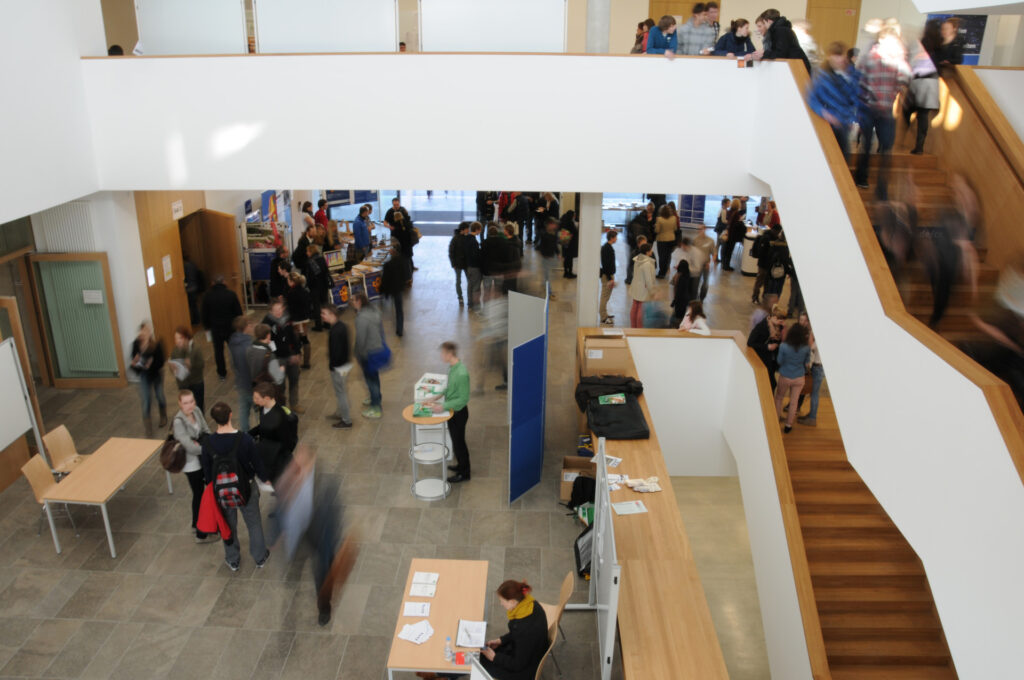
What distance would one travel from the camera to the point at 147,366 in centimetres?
914

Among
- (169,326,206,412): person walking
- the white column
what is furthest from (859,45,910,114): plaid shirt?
(169,326,206,412): person walking

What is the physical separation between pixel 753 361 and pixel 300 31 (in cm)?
711

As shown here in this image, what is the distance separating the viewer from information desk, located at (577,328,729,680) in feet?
17.2

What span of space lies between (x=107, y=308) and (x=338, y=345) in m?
3.85

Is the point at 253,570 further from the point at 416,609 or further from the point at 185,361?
the point at 185,361

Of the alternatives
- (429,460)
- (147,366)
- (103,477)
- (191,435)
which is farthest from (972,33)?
(103,477)

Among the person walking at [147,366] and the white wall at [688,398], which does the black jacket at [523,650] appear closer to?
the white wall at [688,398]

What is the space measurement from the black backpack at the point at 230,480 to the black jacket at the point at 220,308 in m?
4.14

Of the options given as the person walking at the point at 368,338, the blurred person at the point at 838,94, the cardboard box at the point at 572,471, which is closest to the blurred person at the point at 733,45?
the blurred person at the point at 838,94

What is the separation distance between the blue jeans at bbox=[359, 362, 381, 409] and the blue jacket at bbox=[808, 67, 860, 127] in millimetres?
6183

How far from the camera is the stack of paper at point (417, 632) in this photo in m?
5.62

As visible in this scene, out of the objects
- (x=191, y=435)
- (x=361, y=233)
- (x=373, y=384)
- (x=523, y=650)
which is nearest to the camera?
(x=523, y=650)

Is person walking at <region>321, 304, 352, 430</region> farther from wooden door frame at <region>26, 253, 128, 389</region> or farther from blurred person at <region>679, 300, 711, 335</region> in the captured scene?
blurred person at <region>679, 300, 711, 335</region>

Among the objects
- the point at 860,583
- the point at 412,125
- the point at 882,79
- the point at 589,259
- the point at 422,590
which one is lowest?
the point at 860,583
